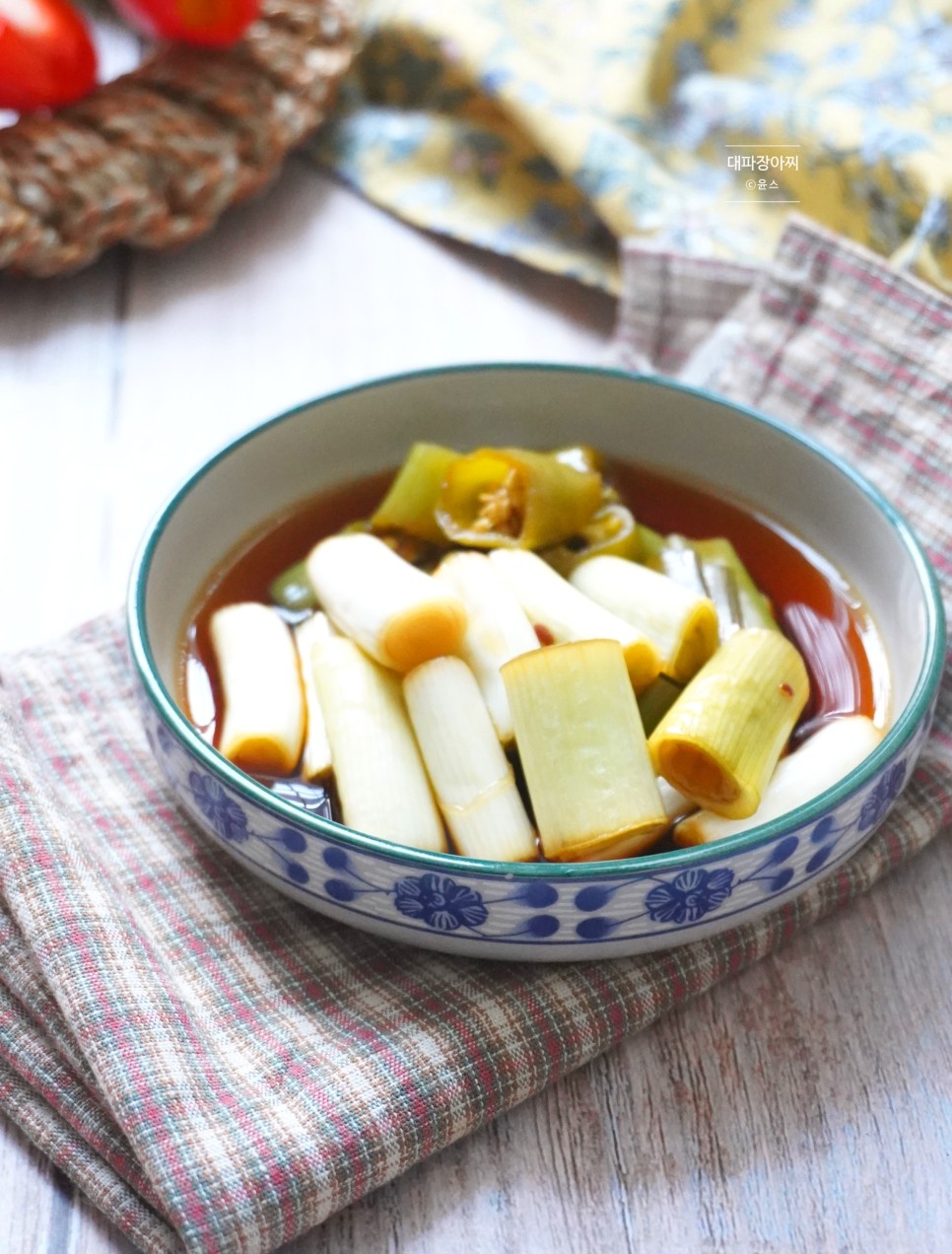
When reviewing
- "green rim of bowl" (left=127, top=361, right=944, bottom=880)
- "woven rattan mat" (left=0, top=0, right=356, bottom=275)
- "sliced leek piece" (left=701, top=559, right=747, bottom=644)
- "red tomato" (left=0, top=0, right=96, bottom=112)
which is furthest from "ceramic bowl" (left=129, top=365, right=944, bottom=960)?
"red tomato" (left=0, top=0, right=96, bottom=112)

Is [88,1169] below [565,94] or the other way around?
below

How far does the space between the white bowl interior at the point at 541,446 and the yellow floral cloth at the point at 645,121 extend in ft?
1.11

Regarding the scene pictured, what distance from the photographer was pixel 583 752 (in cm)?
79

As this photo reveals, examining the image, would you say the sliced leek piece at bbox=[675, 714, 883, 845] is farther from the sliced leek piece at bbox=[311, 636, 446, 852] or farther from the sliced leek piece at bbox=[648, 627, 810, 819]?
the sliced leek piece at bbox=[311, 636, 446, 852]

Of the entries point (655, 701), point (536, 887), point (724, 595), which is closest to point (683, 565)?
point (724, 595)

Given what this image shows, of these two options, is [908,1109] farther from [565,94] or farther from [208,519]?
[565,94]

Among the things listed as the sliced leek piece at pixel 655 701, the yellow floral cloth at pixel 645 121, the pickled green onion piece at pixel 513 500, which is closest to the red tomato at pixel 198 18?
the yellow floral cloth at pixel 645 121

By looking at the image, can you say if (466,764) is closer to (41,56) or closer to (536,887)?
(536,887)

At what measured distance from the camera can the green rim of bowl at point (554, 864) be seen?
72 cm

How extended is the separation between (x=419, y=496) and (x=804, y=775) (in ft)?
1.19

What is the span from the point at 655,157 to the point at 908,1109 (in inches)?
43.2

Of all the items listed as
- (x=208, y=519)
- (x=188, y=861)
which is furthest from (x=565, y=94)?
(x=188, y=861)

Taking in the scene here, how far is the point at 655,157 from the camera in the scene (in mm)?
1511

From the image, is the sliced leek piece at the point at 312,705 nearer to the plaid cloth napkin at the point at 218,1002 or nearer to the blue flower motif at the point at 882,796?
the plaid cloth napkin at the point at 218,1002
